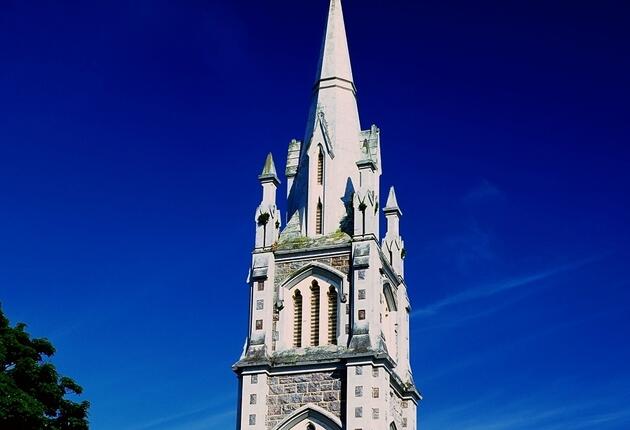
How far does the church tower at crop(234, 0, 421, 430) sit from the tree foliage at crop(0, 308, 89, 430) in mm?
5307

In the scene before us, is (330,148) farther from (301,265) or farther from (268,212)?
(301,265)

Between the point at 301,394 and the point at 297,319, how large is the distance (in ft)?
9.06

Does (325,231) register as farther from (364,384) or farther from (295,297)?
(364,384)

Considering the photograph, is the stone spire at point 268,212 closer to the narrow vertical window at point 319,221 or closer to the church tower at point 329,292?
the church tower at point 329,292

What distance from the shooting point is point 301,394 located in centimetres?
3161

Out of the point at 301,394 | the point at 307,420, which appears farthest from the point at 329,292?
the point at 307,420

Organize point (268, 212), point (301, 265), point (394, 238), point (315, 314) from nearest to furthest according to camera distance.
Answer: point (315, 314) → point (301, 265) → point (268, 212) → point (394, 238)

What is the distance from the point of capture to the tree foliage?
89.5ft

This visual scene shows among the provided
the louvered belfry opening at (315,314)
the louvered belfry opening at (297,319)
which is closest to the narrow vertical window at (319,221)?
the louvered belfry opening at (315,314)

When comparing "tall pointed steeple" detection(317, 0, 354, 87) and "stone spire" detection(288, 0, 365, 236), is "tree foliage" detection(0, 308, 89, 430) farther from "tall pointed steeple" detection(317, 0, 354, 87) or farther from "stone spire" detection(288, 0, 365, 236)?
"tall pointed steeple" detection(317, 0, 354, 87)

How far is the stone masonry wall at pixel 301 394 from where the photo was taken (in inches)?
1230

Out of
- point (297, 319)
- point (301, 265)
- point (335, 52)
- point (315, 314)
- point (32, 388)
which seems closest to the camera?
point (32, 388)

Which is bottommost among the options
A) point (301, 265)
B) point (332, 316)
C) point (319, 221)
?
point (332, 316)

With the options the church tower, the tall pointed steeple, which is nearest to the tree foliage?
the church tower
